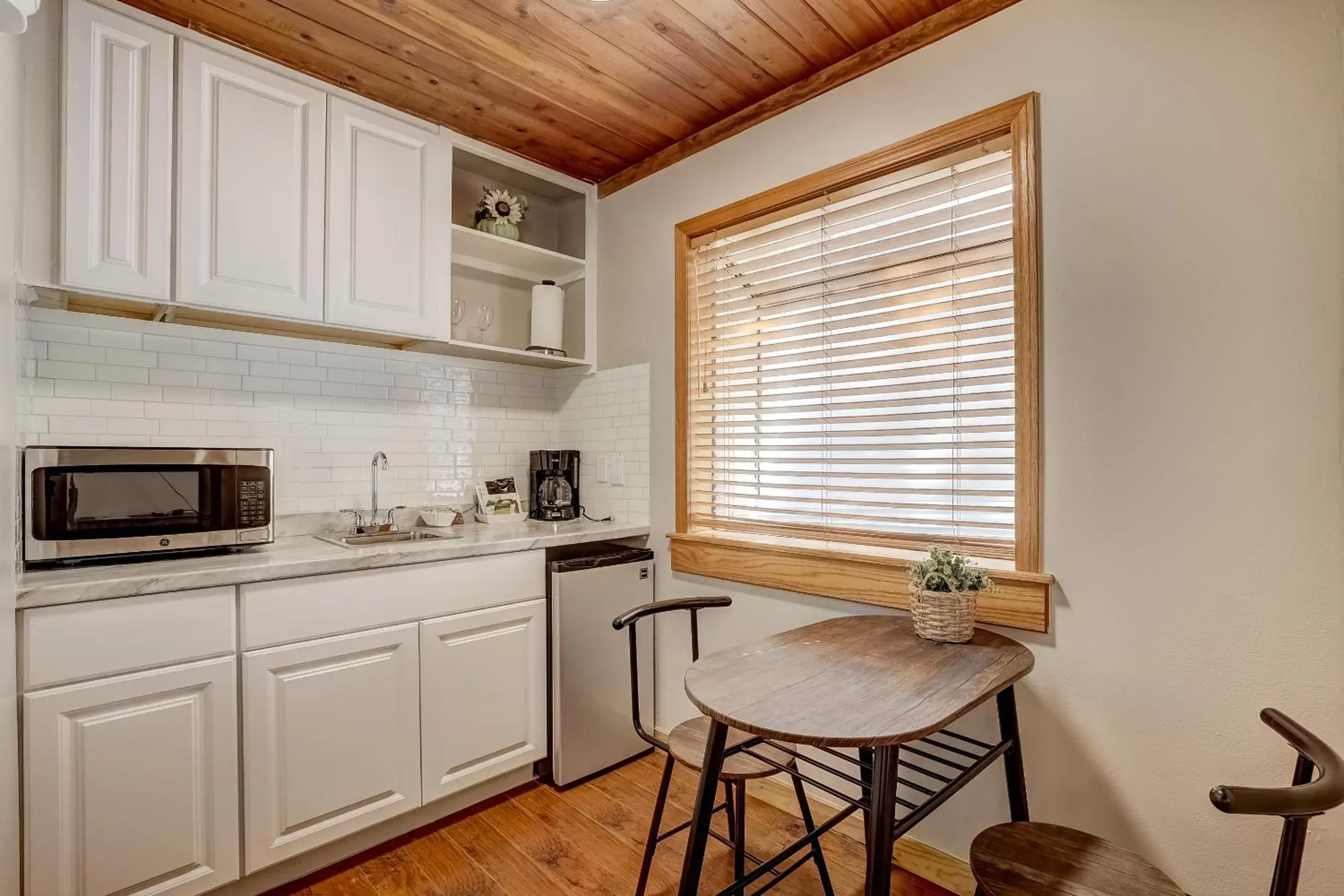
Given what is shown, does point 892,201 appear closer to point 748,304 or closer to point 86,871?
point 748,304

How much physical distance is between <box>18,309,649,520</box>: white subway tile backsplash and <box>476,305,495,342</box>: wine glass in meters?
0.14

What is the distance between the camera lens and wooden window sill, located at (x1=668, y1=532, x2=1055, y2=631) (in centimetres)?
167

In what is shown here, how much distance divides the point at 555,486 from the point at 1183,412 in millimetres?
2235

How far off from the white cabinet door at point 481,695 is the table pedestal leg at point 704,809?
1.16 m

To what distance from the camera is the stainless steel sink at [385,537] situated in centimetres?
228

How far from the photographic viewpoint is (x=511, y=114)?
95.6 inches

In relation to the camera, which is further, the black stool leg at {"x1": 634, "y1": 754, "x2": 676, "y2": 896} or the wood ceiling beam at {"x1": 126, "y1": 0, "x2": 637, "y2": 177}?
the wood ceiling beam at {"x1": 126, "y1": 0, "x2": 637, "y2": 177}

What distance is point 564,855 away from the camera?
6.52ft

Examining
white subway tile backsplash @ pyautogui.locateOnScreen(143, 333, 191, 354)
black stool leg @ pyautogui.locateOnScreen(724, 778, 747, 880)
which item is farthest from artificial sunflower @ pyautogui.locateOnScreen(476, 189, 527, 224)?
black stool leg @ pyautogui.locateOnScreen(724, 778, 747, 880)

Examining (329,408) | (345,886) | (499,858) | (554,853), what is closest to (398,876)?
(345,886)

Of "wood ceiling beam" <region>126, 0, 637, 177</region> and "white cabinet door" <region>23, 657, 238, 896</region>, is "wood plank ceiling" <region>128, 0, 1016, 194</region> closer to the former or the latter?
Result: "wood ceiling beam" <region>126, 0, 637, 177</region>

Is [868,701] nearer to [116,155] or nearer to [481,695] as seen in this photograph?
[481,695]

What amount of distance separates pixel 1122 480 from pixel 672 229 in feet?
5.97

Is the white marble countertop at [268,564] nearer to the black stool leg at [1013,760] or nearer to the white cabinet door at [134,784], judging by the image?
the white cabinet door at [134,784]
